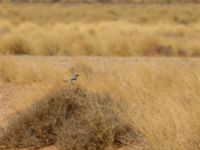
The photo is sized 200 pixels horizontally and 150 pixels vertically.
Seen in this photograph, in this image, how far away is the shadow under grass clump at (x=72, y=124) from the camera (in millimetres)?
8477

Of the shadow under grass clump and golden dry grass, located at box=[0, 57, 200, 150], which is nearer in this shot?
golden dry grass, located at box=[0, 57, 200, 150]

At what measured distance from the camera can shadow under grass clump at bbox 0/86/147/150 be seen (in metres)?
8.48

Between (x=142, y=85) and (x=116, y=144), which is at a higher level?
(x=142, y=85)

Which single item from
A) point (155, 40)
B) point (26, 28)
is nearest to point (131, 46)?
point (155, 40)

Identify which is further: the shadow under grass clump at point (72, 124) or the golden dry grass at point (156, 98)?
the shadow under grass clump at point (72, 124)

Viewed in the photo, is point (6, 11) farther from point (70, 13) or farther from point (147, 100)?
point (147, 100)

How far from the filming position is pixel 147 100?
9016 millimetres

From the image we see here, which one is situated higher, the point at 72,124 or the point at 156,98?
the point at 156,98

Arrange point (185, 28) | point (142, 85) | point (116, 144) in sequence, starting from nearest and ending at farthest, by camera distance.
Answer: point (116, 144) < point (142, 85) < point (185, 28)

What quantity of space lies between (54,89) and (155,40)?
1684cm

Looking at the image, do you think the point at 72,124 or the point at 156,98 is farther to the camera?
the point at 156,98

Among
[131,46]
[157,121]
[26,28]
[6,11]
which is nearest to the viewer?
[157,121]

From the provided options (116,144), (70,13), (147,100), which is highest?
(70,13)

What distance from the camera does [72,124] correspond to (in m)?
8.93
